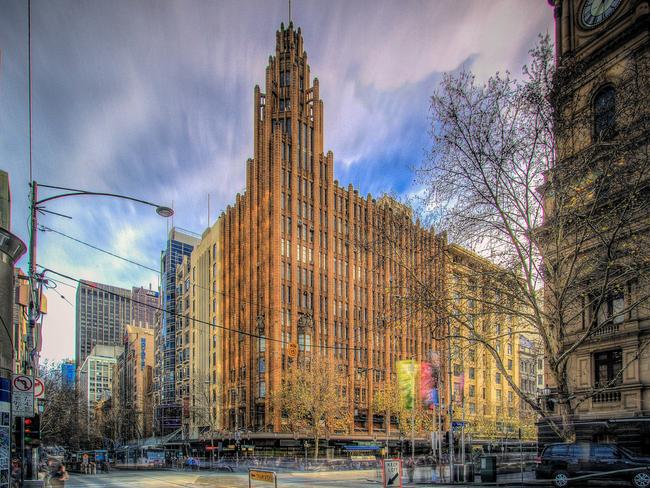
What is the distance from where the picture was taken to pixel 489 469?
25.3 meters

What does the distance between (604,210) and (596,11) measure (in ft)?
60.8

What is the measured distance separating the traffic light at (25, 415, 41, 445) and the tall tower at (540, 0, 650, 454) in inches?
683

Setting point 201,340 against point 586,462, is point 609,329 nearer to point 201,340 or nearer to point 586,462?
point 586,462

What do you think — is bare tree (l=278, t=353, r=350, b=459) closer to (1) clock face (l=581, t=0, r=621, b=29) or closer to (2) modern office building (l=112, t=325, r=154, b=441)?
(1) clock face (l=581, t=0, r=621, b=29)

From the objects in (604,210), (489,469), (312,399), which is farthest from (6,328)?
(312,399)

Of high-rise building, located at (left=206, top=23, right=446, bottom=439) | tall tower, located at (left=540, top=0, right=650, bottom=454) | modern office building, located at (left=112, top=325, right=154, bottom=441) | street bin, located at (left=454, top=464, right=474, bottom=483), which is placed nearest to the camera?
tall tower, located at (left=540, top=0, right=650, bottom=454)

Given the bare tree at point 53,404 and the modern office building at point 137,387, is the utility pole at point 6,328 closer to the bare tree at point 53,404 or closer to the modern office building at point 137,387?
the bare tree at point 53,404

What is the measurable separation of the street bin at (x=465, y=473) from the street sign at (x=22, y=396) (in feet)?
68.6

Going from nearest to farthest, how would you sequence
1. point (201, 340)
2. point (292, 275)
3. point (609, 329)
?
point (609, 329) → point (292, 275) → point (201, 340)

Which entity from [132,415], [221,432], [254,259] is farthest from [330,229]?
[132,415]

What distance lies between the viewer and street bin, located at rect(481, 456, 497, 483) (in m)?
24.9

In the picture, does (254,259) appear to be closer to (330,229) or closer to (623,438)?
(330,229)

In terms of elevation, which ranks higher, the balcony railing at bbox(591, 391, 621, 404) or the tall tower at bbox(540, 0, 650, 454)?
the tall tower at bbox(540, 0, 650, 454)

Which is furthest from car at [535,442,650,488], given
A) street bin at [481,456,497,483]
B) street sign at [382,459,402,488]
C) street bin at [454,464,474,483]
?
street bin at [454,464,474,483]
